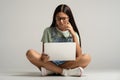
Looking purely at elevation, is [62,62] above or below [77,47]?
below

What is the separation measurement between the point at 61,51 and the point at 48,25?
1.01 metres

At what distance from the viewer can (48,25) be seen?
3100mm

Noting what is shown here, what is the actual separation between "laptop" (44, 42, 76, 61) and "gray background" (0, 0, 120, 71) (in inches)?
38.2

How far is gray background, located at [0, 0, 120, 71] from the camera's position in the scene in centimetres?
308

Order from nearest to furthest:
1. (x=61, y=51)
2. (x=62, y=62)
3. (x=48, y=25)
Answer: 1. (x=61, y=51)
2. (x=62, y=62)
3. (x=48, y=25)

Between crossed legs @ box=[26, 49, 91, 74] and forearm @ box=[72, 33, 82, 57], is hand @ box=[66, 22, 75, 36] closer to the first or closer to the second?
forearm @ box=[72, 33, 82, 57]

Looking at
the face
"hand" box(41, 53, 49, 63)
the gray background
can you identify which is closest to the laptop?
"hand" box(41, 53, 49, 63)

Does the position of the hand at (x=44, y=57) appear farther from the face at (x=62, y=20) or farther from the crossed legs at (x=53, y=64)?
the face at (x=62, y=20)

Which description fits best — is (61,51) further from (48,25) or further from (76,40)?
(48,25)

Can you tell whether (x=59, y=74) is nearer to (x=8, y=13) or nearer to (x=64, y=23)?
(x=64, y=23)

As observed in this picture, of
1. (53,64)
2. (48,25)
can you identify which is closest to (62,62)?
(53,64)

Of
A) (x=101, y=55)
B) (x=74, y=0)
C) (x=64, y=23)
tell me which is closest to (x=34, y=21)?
(x=74, y=0)

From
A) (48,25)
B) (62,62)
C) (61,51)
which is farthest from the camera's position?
(48,25)

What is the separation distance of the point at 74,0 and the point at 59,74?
3.37 ft
